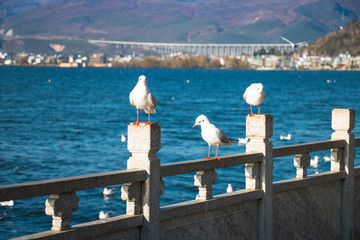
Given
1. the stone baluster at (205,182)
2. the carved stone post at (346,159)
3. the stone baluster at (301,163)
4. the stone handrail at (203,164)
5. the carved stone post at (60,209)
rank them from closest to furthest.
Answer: the carved stone post at (60,209)
the stone handrail at (203,164)
the stone baluster at (205,182)
the stone baluster at (301,163)
the carved stone post at (346,159)

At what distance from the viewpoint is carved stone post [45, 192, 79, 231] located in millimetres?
5723

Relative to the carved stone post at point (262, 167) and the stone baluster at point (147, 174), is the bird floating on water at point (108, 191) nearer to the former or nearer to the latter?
the carved stone post at point (262, 167)

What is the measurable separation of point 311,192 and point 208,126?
252cm

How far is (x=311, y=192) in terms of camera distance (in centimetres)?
930

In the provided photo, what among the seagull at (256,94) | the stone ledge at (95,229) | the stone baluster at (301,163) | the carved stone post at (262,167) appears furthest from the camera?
the stone baluster at (301,163)

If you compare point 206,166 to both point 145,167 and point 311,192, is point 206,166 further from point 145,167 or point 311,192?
point 311,192

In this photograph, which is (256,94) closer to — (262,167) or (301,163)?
(262,167)

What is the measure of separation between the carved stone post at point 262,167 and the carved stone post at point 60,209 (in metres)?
3.02

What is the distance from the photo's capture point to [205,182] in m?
7.39

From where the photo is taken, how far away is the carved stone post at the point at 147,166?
6.43 meters

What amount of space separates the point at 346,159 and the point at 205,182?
3.34 meters

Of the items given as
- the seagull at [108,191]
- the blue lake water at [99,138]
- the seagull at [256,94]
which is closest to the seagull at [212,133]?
the seagull at [256,94]

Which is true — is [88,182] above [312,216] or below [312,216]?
above

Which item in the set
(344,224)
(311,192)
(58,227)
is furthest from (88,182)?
(344,224)
